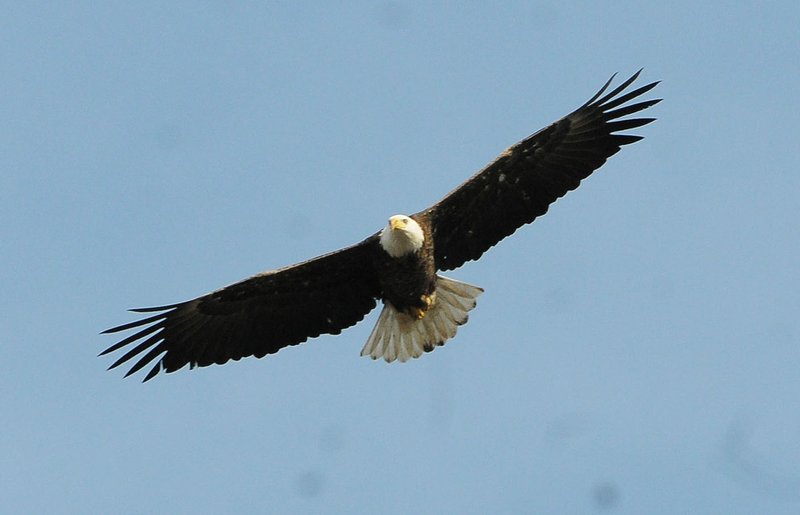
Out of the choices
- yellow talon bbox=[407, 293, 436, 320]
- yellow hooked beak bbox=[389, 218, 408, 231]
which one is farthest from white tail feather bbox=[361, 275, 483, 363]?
yellow hooked beak bbox=[389, 218, 408, 231]

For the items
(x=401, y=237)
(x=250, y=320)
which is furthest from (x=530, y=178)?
(x=250, y=320)

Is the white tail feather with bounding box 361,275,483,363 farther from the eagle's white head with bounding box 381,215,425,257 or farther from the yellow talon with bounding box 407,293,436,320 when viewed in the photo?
the eagle's white head with bounding box 381,215,425,257

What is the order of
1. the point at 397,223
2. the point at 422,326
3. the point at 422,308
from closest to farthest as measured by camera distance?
the point at 397,223
the point at 422,308
the point at 422,326

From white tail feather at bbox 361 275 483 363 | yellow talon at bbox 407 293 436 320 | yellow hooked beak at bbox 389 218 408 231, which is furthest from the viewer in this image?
white tail feather at bbox 361 275 483 363

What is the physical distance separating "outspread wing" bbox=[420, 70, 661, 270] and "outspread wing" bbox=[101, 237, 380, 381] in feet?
2.24

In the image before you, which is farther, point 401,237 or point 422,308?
point 422,308

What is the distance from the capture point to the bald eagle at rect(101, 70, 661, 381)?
1321cm

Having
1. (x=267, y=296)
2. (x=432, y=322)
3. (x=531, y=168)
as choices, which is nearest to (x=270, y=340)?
(x=267, y=296)

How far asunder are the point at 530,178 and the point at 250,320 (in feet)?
7.47

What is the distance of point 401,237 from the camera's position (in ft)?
41.9

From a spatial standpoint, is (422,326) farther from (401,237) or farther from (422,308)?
(401,237)

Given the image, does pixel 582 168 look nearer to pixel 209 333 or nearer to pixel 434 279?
pixel 434 279

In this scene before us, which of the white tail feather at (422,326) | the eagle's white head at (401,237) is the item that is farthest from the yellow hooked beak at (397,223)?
the white tail feather at (422,326)

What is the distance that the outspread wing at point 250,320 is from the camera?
1334 centimetres
